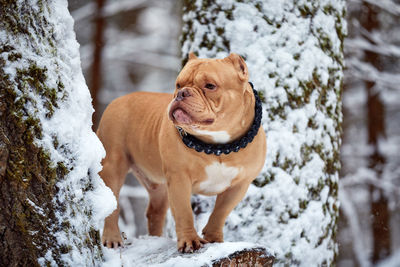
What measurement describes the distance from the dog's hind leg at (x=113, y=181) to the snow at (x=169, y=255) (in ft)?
0.68

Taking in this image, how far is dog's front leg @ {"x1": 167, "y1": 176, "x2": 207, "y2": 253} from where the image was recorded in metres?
2.16

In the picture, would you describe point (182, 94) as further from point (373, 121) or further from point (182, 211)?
point (373, 121)

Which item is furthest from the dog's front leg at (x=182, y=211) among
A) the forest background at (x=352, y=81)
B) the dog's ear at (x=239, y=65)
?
the forest background at (x=352, y=81)

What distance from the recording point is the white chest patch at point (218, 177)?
221cm

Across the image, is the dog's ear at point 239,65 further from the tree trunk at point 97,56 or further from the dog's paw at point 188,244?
the tree trunk at point 97,56

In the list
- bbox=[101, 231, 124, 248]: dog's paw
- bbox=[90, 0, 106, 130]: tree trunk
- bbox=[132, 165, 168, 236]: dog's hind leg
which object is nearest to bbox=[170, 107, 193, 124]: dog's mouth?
bbox=[101, 231, 124, 248]: dog's paw

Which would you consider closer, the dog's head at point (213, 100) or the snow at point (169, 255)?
the snow at point (169, 255)

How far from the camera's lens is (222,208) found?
7.81 ft

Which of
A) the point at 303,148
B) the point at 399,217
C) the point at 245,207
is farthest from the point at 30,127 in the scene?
the point at 399,217

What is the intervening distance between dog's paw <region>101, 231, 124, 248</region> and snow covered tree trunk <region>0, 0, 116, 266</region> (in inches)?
26.3

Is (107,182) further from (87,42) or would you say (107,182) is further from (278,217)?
(87,42)

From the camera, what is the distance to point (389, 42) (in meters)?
6.88

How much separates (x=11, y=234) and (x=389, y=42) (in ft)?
21.8

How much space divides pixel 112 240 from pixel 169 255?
0.60 m
